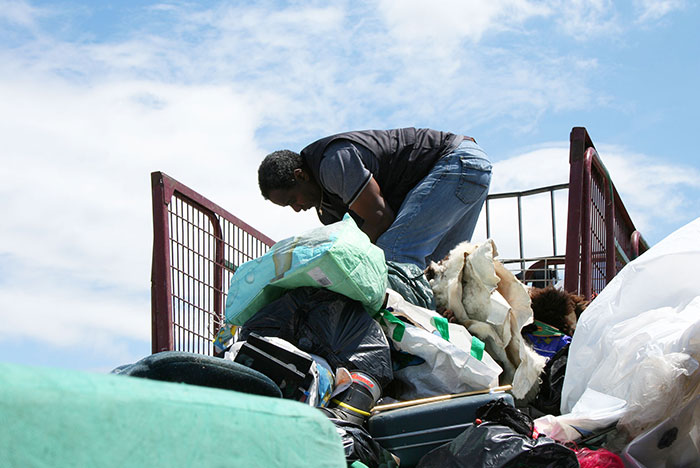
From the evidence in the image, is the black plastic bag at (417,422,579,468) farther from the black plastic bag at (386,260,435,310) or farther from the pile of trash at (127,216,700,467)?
the black plastic bag at (386,260,435,310)

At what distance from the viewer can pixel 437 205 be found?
3.45 m

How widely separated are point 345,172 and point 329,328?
3.31 ft

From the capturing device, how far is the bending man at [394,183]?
133 inches

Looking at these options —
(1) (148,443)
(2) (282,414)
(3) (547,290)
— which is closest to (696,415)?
(3) (547,290)

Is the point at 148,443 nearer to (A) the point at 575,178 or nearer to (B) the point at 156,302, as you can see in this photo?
(B) the point at 156,302

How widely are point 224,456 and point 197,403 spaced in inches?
2.8

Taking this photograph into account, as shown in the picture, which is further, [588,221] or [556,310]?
[588,221]

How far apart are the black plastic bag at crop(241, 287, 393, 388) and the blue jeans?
74 cm

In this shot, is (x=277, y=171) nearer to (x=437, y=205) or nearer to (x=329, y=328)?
(x=437, y=205)

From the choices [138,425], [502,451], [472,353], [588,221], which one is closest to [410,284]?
[472,353]

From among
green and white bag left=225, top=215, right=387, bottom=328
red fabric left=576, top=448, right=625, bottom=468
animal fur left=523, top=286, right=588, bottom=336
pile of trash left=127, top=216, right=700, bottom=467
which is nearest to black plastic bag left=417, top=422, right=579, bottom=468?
pile of trash left=127, top=216, right=700, bottom=467

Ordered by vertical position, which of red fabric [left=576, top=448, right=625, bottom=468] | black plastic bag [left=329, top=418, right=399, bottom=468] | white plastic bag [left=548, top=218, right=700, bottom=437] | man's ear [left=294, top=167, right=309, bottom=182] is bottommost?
red fabric [left=576, top=448, right=625, bottom=468]

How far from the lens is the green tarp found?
0.69 meters

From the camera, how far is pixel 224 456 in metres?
0.83
